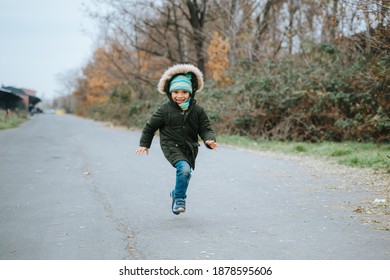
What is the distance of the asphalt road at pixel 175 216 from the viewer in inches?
182

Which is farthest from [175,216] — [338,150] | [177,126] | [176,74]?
[338,150]

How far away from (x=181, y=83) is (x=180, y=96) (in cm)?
16

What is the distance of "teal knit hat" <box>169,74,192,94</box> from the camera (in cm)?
609

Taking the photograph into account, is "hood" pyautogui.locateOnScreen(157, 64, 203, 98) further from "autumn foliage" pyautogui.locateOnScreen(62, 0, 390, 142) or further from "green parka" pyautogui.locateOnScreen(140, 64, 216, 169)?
"autumn foliage" pyautogui.locateOnScreen(62, 0, 390, 142)

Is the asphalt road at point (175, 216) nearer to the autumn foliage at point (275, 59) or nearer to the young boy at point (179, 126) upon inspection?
the young boy at point (179, 126)

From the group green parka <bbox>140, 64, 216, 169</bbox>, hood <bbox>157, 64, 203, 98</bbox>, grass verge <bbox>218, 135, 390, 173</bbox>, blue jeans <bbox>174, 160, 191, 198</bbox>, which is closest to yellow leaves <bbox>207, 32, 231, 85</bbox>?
grass verge <bbox>218, 135, 390, 173</bbox>

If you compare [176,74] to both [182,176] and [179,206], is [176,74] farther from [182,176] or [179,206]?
[179,206]

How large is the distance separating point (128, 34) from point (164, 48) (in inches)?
94.7

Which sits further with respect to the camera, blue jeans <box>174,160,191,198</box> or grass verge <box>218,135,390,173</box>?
grass verge <box>218,135,390,173</box>

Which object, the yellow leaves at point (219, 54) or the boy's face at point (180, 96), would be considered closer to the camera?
the boy's face at point (180, 96)

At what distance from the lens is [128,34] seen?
98.9 ft

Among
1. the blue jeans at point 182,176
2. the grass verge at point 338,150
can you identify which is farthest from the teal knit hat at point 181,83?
the grass verge at point 338,150

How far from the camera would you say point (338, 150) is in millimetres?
12828

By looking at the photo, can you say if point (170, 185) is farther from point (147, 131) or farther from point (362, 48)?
point (362, 48)
